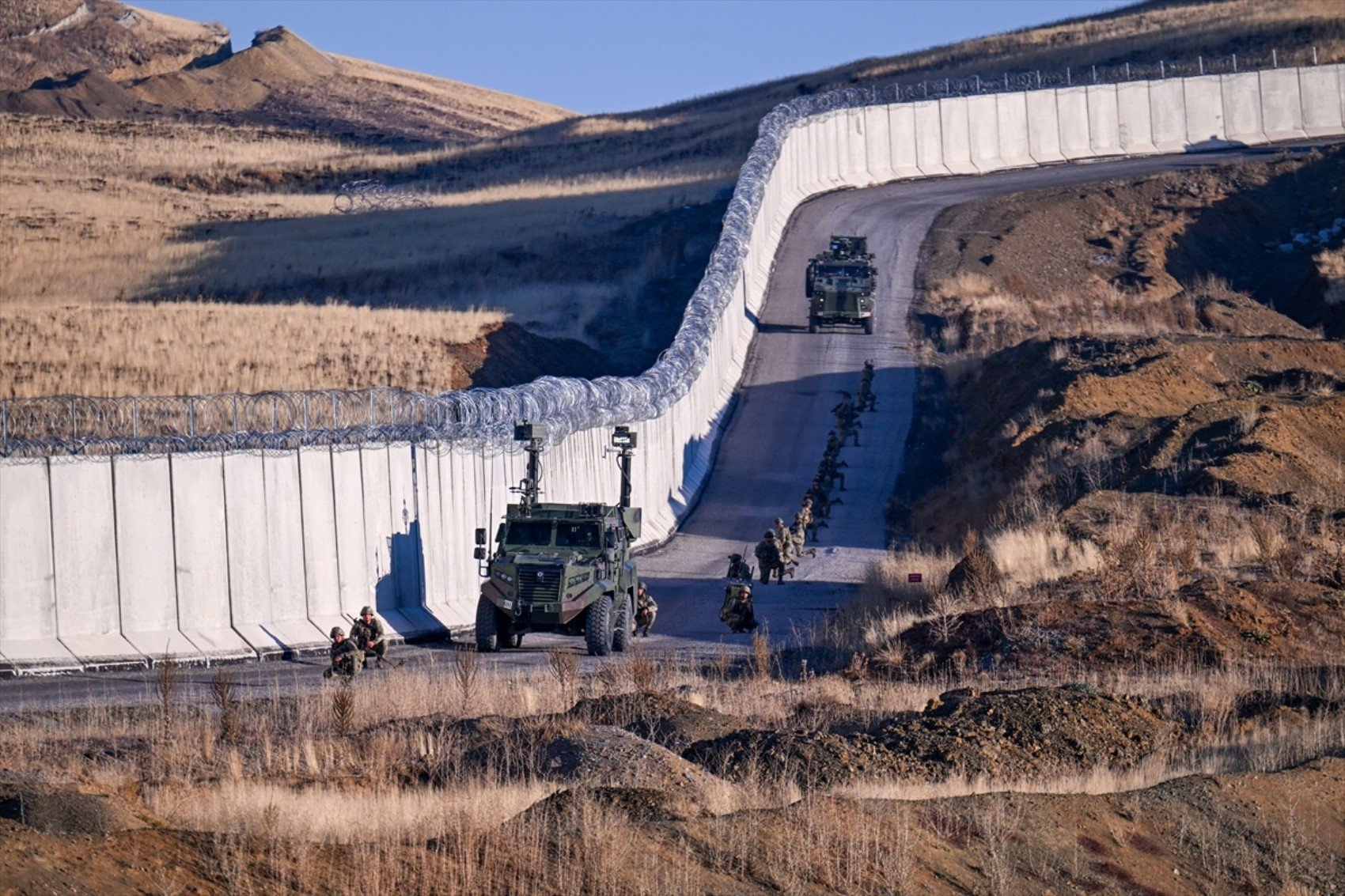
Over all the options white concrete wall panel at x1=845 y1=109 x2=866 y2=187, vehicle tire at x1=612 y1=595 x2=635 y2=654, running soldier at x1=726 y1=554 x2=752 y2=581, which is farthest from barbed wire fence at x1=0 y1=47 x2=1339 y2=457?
white concrete wall panel at x1=845 y1=109 x2=866 y2=187

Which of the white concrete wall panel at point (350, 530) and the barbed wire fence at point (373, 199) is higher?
the barbed wire fence at point (373, 199)

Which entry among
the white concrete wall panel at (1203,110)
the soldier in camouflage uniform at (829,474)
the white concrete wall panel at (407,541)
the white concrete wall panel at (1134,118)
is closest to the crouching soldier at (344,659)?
the white concrete wall panel at (407,541)

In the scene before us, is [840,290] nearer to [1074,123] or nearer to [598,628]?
[598,628]

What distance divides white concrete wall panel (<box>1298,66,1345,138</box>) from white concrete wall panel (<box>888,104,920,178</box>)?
62.9 ft

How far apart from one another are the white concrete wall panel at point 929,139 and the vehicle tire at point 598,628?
5228cm

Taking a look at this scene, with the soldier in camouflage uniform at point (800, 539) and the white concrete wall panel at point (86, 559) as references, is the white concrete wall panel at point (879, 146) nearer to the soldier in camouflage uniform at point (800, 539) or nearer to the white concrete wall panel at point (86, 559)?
the soldier in camouflage uniform at point (800, 539)

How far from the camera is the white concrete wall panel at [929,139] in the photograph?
72500mm

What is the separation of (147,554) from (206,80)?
5922 inches

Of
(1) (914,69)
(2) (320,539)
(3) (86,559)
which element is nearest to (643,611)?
(2) (320,539)

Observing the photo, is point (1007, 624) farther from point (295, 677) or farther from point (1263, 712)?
point (295, 677)

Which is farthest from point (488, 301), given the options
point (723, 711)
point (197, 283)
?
point (723, 711)

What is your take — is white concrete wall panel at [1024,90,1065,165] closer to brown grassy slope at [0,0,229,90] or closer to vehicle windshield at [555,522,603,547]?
vehicle windshield at [555,522,603,547]

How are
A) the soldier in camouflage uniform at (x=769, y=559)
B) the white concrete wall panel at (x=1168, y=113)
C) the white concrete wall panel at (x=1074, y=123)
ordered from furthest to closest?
the white concrete wall panel at (x=1168, y=113), the white concrete wall panel at (x=1074, y=123), the soldier in camouflage uniform at (x=769, y=559)

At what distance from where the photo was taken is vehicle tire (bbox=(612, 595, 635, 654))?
80.8ft
